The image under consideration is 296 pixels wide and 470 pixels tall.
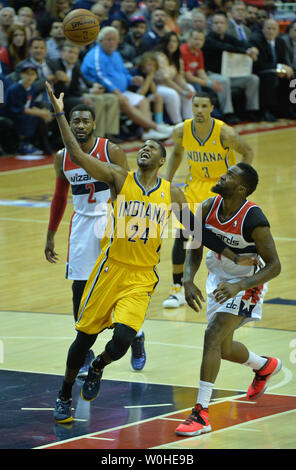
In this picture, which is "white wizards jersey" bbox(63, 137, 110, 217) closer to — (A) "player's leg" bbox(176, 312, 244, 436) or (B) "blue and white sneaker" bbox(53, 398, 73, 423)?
(A) "player's leg" bbox(176, 312, 244, 436)

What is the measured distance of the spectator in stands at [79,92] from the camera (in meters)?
16.6

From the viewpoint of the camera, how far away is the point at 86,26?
28.6ft

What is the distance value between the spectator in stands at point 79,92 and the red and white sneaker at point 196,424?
10948 mm

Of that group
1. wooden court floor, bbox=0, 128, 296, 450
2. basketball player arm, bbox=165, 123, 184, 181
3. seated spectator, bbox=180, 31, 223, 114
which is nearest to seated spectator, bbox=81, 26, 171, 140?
seated spectator, bbox=180, 31, 223, 114

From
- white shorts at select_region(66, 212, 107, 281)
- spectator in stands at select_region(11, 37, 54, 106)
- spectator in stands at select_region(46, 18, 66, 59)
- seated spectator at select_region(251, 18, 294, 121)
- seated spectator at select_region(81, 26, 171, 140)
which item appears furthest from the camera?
seated spectator at select_region(251, 18, 294, 121)

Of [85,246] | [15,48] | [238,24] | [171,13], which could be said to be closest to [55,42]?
[15,48]

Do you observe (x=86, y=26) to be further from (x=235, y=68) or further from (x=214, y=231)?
(x=235, y=68)

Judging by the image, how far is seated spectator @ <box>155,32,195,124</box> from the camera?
61.9 feet

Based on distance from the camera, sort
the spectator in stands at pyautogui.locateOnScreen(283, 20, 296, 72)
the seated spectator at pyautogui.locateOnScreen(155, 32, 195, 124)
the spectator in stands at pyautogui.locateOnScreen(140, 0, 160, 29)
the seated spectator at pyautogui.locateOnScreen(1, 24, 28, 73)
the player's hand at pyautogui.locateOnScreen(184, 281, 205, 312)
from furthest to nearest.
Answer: the spectator in stands at pyautogui.locateOnScreen(283, 20, 296, 72), the spectator in stands at pyautogui.locateOnScreen(140, 0, 160, 29), the seated spectator at pyautogui.locateOnScreen(155, 32, 195, 124), the seated spectator at pyautogui.locateOnScreen(1, 24, 28, 73), the player's hand at pyautogui.locateOnScreen(184, 281, 205, 312)

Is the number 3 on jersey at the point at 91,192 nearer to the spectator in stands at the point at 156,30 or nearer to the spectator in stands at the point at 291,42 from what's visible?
the spectator in stands at the point at 156,30

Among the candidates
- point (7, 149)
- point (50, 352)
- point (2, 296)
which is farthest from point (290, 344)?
point (7, 149)

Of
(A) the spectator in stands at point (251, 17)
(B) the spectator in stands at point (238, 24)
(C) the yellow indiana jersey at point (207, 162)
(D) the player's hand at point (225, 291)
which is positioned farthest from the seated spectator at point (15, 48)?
(D) the player's hand at point (225, 291)

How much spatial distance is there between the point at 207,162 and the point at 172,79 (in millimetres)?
10219

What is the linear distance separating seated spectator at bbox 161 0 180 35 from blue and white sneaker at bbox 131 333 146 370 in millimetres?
13522
